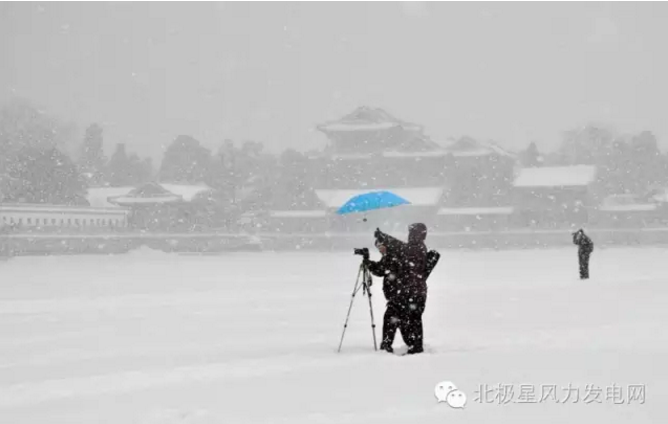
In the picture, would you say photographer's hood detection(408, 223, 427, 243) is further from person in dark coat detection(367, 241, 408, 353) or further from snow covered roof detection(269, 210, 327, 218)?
snow covered roof detection(269, 210, 327, 218)

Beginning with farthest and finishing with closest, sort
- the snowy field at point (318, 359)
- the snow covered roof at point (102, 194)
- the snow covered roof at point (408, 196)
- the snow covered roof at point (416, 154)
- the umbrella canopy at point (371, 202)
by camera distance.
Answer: the snow covered roof at point (416, 154) < the snow covered roof at point (102, 194) < the snow covered roof at point (408, 196) < the umbrella canopy at point (371, 202) < the snowy field at point (318, 359)

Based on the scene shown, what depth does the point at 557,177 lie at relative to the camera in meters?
47.5

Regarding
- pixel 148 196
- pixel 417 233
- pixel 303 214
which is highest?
pixel 148 196

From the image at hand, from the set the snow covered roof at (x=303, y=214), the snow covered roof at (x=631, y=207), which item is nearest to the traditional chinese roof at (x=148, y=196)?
the snow covered roof at (x=303, y=214)

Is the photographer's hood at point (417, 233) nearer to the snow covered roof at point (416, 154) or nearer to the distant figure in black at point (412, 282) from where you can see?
the distant figure in black at point (412, 282)

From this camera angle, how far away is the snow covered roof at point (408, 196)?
48062 millimetres

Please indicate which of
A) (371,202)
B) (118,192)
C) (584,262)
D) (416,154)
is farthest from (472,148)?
(371,202)

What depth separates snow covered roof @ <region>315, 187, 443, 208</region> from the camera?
158ft

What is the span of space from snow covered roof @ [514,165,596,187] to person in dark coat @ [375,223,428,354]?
40662 mm

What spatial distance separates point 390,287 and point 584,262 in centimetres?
1157

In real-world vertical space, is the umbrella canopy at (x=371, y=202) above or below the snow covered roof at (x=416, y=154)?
below

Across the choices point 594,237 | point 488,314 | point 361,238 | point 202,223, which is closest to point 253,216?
point 202,223

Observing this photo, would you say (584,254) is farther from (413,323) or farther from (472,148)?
(472,148)

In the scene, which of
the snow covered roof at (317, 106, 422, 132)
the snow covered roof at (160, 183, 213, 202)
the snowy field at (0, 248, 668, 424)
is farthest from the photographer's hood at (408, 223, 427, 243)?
the snow covered roof at (317, 106, 422, 132)
